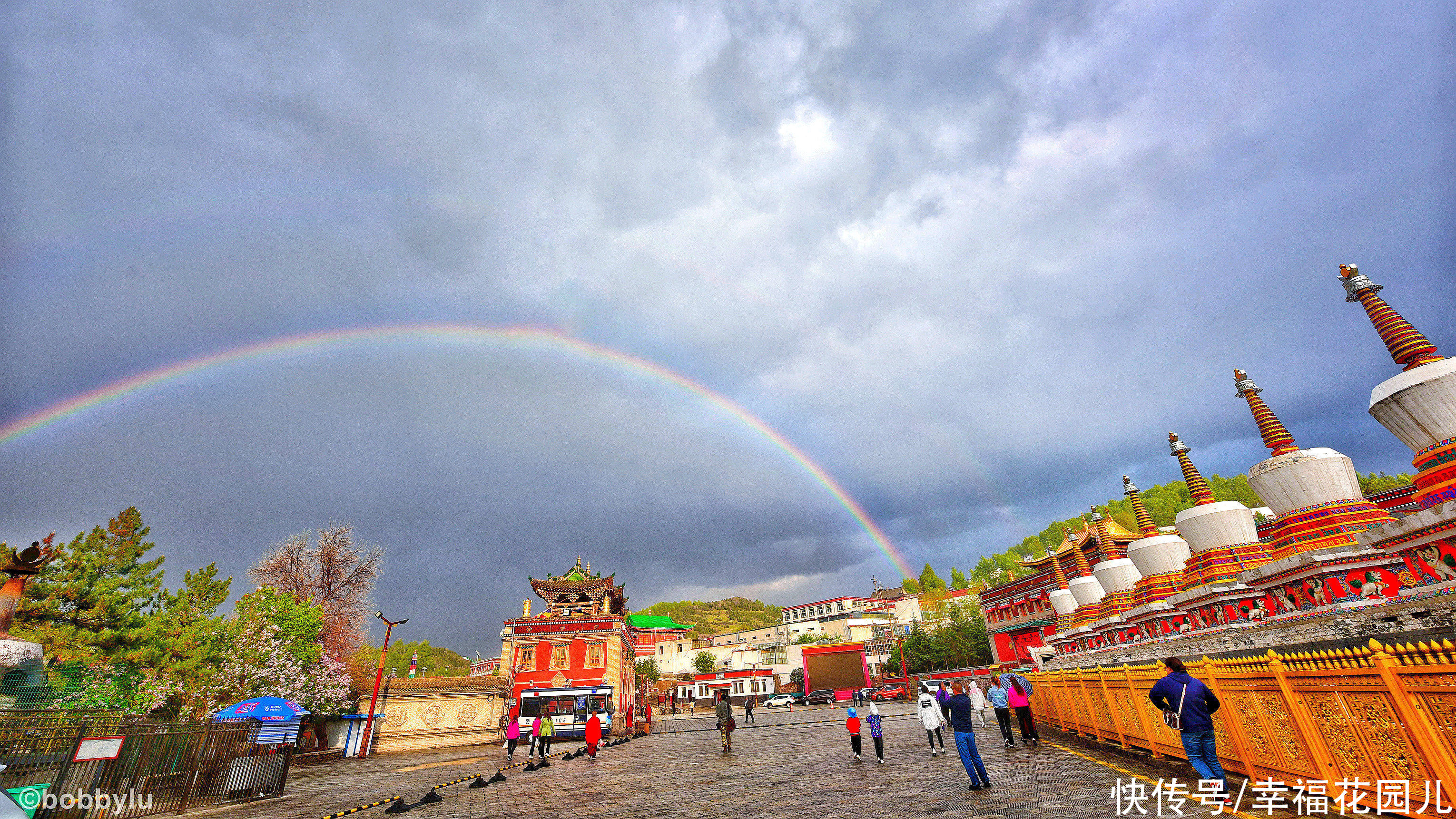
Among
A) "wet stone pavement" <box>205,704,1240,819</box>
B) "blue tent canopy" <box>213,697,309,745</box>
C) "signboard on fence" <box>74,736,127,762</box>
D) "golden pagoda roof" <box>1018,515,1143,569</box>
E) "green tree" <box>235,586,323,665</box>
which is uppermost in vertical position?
"golden pagoda roof" <box>1018,515,1143,569</box>

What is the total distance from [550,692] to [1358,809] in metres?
38.6

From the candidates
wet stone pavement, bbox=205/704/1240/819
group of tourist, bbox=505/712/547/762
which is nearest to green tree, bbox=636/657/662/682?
group of tourist, bbox=505/712/547/762

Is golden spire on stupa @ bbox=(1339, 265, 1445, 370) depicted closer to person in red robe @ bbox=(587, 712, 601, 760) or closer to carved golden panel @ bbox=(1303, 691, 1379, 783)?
carved golden panel @ bbox=(1303, 691, 1379, 783)

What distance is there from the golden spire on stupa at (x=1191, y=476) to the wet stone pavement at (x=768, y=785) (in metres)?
8.62

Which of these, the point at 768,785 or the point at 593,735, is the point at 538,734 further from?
the point at 768,785

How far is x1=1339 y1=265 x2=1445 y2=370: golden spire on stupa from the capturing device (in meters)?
11.4

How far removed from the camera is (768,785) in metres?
12.1

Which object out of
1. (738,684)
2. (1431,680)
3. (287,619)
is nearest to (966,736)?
(1431,680)

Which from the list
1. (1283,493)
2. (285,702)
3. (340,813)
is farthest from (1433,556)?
(285,702)

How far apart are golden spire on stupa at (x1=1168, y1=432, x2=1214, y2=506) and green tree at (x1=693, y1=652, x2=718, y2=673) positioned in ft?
216

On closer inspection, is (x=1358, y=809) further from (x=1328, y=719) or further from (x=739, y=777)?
(x=739, y=777)

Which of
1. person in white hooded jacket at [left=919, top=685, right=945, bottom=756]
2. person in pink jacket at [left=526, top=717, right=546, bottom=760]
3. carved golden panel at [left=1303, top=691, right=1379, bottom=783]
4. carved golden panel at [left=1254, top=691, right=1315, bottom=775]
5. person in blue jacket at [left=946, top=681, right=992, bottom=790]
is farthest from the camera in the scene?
person in pink jacket at [left=526, top=717, right=546, bottom=760]

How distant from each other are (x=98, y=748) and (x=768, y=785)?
12471 mm

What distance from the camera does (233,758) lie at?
14.6 meters
